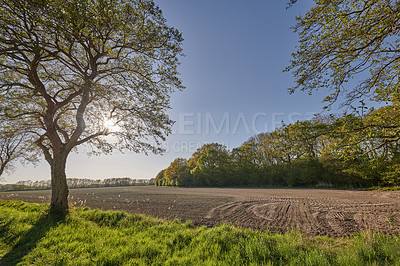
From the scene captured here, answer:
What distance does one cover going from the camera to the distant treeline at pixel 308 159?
15.0 ft

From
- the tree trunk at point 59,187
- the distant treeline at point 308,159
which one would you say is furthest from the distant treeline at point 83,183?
the tree trunk at point 59,187

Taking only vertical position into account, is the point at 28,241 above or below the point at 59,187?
below

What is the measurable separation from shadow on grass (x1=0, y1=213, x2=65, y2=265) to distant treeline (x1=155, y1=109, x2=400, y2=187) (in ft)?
22.6

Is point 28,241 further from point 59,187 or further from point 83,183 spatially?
point 83,183

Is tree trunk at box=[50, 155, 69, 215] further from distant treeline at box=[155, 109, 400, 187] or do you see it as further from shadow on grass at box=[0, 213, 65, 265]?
distant treeline at box=[155, 109, 400, 187]

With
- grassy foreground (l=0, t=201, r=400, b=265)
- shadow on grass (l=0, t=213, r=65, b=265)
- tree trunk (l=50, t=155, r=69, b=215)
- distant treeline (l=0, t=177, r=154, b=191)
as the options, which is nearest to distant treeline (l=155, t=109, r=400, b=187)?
grassy foreground (l=0, t=201, r=400, b=265)

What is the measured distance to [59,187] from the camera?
304 inches

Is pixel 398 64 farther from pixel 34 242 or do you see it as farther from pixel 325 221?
pixel 34 242

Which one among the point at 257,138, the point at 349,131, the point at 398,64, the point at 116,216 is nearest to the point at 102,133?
the point at 116,216

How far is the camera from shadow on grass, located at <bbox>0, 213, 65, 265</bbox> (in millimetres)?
3696

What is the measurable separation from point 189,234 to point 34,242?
14.3 ft

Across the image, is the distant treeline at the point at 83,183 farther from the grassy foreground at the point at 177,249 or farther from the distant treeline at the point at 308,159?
the grassy foreground at the point at 177,249

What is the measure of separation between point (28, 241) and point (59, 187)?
11.7ft

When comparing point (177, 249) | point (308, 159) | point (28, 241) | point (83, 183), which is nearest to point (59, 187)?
point (28, 241)
